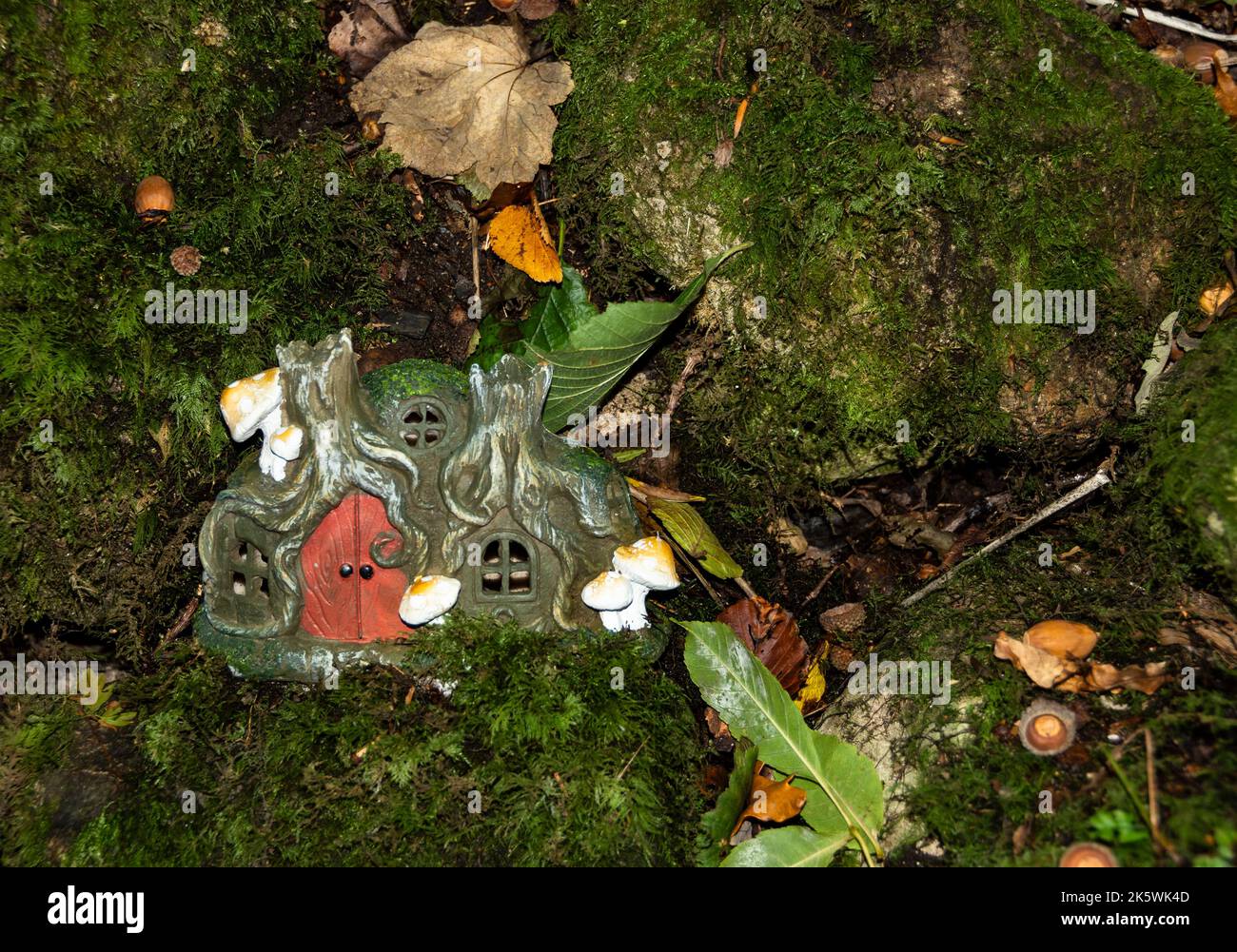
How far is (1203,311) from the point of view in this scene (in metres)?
3.87

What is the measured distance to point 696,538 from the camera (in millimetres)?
3912

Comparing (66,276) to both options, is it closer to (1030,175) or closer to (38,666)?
(38,666)

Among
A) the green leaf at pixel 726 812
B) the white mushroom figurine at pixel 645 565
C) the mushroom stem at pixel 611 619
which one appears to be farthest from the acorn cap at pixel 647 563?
the green leaf at pixel 726 812

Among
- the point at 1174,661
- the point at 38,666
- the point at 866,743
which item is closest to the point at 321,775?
the point at 38,666

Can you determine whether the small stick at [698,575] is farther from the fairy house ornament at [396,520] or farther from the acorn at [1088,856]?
the acorn at [1088,856]

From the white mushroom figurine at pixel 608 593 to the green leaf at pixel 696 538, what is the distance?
0.57 m

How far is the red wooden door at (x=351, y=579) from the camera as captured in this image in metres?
3.40

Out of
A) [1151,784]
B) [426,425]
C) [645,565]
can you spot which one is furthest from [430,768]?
[1151,784]

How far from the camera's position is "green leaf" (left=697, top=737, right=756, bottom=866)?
11.0 feet

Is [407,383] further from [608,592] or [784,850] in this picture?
[784,850]

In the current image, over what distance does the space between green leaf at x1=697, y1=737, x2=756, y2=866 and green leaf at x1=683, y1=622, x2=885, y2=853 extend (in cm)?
9
